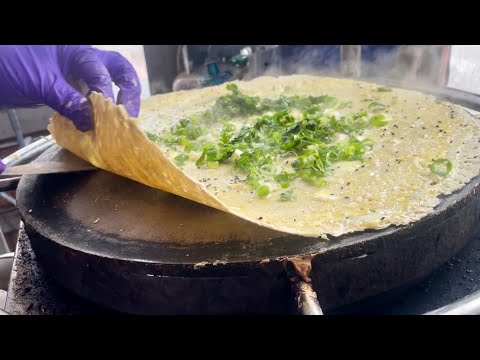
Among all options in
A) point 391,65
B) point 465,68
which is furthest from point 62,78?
point 465,68

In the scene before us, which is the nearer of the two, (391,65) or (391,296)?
(391,296)

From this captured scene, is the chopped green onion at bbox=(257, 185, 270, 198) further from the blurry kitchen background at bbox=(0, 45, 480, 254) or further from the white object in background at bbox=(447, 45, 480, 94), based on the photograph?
the white object in background at bbox=(447, 45, 480, 94)

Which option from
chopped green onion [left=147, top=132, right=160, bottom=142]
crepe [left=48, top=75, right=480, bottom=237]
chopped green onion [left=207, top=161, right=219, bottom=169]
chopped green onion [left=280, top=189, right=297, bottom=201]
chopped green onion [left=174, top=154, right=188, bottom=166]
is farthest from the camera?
chopped green onion [left=147, top=132, right=160, bottom=142]

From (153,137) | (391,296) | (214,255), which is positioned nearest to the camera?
(214,255)

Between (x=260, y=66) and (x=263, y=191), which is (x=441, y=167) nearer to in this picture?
(x=263, y=191)

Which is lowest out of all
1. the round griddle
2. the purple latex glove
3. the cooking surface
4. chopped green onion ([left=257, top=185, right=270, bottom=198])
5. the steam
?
the cooking surface

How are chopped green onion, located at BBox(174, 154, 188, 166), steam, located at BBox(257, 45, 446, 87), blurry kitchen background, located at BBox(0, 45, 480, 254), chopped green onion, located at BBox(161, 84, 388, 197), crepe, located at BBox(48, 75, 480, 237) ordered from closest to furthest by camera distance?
crepe, located at BBox(48, 75, 480, 237)
chopped green onion, located at BBox(161, 84, 388, 197)
chopped green onion, located at BBox(174, 154, 188, 166)
steam, located at BBox(257, 45, 446, 87)
blurry kitchen background, located at BBox(0, 45, 480, 254)

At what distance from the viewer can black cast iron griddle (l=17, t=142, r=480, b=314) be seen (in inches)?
75.4

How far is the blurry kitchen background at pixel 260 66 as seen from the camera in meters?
5.58

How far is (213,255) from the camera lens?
6.42 ft

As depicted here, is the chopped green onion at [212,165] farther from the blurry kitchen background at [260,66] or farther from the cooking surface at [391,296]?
the blurry kitchen background at [260,66]

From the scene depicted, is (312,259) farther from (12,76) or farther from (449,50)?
(449,50)

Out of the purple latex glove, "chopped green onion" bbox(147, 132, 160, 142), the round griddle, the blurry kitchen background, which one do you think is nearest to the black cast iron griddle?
the round griddle

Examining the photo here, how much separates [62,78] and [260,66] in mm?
3910
